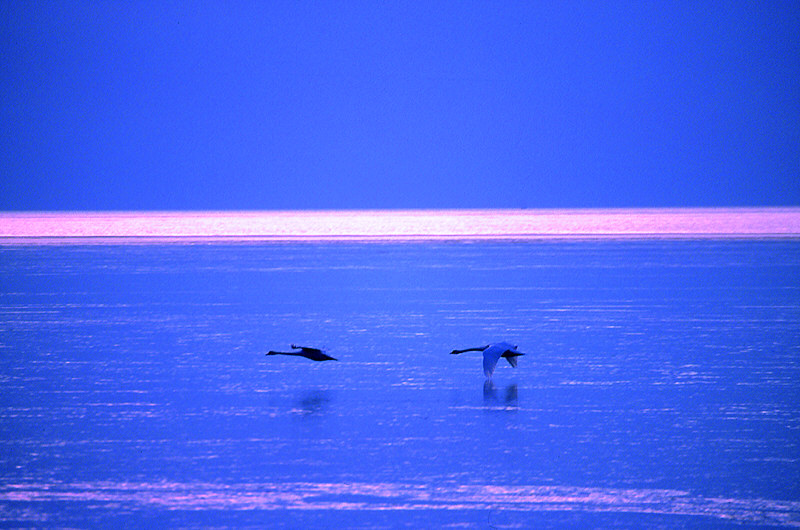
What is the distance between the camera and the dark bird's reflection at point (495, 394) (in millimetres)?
4695

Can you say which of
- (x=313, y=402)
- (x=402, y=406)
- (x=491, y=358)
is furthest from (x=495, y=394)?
Result: (x=313, y=402)

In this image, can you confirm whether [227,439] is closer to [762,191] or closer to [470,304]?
[470,304]

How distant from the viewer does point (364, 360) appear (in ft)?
18.9

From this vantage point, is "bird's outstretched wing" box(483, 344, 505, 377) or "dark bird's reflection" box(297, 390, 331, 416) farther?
"bird's outstretched wing" box(483, 344, 505, 377)

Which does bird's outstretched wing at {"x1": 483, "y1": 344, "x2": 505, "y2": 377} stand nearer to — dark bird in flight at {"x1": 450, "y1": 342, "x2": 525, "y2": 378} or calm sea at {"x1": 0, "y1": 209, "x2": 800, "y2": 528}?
dark bird in flight at {"x1": 450, "y1": 342, "x2": 525, "y2": 378}

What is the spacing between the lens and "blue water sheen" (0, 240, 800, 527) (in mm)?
3213

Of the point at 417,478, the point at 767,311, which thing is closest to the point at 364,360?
the point at 417,478

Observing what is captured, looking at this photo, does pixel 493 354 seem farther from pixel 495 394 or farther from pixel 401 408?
pixel 401 408

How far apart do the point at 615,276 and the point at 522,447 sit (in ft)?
24.9

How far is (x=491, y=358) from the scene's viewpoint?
5035mm

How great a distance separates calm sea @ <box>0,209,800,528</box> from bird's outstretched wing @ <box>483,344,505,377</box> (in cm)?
12

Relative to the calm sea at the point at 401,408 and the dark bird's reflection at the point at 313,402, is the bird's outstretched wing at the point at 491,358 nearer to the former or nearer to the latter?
the calm sea at the point at 401,408

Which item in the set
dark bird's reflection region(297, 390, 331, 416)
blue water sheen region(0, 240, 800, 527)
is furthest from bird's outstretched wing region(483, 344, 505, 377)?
dark bird's reflection region(297, 390, 331, 416)

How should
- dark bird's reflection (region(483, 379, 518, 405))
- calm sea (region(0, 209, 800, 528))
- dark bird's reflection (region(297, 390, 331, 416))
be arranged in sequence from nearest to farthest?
1. calm sea (region(0, 209, 800, 528))
2. dark bird's reflection (region(297, 390, 331, 416))
3. dark bird's reflection (region(483, 379, 518, 405))
